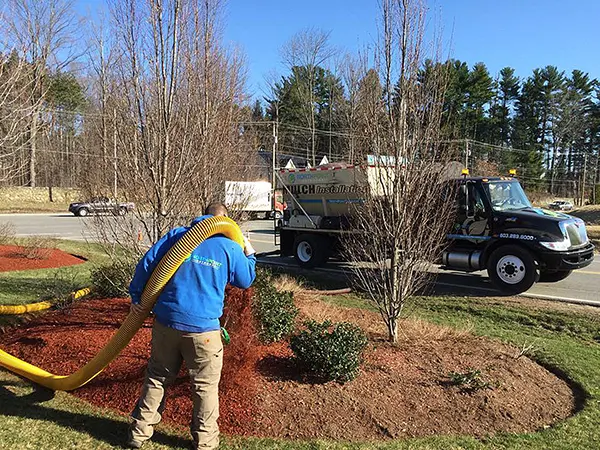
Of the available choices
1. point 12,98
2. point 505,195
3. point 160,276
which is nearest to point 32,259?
point 12,98

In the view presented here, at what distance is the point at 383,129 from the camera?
215 inches

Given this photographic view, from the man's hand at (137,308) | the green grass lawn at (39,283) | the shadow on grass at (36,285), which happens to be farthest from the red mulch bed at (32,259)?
the man's hand at (137,308)

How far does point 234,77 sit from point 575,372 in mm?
8574

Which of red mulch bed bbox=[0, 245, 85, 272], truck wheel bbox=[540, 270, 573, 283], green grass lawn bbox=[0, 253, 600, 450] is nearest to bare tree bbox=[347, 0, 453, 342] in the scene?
green grass lawn bbox=[0, 253, 600, 450]

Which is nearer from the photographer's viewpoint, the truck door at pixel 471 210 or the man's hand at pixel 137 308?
the man's hand at pixel 137 308

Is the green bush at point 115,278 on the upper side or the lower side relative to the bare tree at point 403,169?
lower

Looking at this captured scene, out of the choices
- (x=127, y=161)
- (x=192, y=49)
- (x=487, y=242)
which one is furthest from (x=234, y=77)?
(x=487, y=242)

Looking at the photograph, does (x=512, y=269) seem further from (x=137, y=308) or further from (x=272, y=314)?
(x=137, y=308)

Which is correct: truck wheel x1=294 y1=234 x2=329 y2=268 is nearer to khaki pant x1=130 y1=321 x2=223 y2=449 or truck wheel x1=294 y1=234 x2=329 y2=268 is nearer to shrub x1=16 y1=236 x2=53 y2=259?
shrub x1=16 y1=236 x2=53 y2=259

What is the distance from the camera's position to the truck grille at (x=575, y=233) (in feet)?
30.7

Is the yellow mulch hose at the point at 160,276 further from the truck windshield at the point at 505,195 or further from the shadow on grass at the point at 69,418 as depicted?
the truck windshield at the point at 505,195

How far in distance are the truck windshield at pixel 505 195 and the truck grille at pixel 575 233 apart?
1054mm

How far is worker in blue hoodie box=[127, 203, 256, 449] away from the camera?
10.8 ft

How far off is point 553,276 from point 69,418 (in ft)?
32.2
